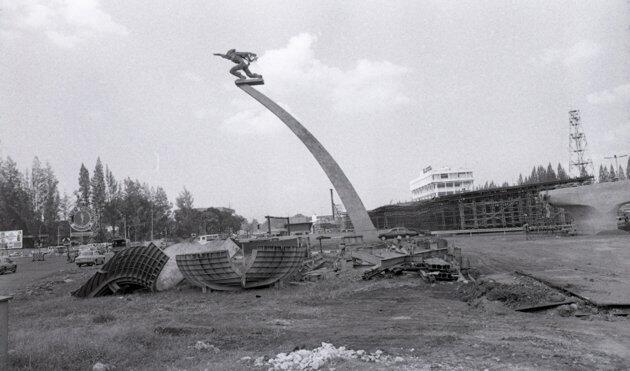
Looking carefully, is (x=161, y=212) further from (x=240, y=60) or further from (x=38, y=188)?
(x=240, y=60)

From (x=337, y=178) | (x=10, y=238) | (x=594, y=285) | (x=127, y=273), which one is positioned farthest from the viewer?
(x=10, y=238)

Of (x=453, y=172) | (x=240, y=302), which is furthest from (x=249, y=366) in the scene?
(x=453, y=172)

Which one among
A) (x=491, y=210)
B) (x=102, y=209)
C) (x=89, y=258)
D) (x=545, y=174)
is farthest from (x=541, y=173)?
(x=89, y=258)

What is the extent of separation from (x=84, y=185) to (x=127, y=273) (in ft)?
210

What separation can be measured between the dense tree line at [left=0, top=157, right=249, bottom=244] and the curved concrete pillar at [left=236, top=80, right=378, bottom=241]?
31820 mm

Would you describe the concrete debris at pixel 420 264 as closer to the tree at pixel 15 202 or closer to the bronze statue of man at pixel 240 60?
the bronze statue of man at pixel 240 60

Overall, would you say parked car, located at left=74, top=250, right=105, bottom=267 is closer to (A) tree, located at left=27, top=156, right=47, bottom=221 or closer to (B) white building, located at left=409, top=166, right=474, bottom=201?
(A) tree, located at left=27, top=156, right=47, bottom=221

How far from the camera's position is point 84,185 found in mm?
70625

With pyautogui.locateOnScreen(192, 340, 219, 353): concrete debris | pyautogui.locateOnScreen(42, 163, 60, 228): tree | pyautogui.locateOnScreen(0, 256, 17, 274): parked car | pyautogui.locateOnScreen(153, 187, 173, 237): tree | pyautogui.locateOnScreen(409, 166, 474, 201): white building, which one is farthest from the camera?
pyautogui.locateOnScreen(409, 166, 474, 201): white building

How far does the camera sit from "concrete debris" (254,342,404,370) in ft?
18.2

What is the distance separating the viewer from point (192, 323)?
8.52m

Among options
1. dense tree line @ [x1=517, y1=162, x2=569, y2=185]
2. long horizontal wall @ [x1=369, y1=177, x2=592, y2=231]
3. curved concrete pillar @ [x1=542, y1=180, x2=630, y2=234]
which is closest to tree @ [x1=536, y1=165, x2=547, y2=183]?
dense tree line @ [x1=517, y1=162, x2=569, y2=185]

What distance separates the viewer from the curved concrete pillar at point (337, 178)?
2686cm

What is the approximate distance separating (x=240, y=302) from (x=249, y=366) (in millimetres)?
6060
